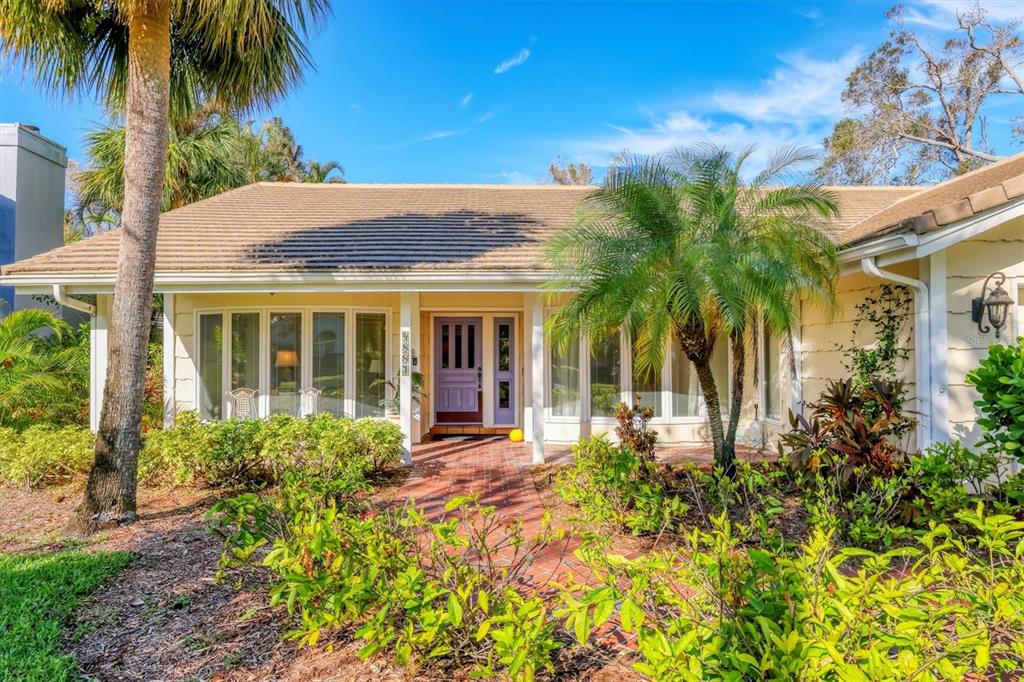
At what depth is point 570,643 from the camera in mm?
3246

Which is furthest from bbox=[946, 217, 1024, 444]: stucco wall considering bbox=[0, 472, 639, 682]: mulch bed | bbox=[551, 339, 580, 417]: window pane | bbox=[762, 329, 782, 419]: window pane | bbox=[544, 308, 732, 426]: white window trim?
bbox=[0, 472, 639, 682]: mulch bed

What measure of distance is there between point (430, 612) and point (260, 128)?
24.1m

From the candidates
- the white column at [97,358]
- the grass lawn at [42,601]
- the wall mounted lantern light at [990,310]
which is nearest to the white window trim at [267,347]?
the white column at [97,358]

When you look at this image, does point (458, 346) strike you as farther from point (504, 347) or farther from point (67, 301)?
point (67, 301)

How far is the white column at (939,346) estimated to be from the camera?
19.5 ft

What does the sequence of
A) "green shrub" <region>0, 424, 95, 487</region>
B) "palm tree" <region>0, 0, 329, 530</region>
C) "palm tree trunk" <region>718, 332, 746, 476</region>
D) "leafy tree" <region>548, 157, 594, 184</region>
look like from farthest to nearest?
"leafy tree" <region>548, 157, 594, 184</region>, "green shrub" <region>0, 424, 95, 487</region>, "palm tree trunk" <region>718, 332, 746, 476</region>, "palm tree" <region>0, 0, 329, 530</region>

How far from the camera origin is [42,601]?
12.6 feet

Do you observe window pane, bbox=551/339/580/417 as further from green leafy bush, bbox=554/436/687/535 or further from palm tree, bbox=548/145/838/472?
green leafy bush, bbox=554/436/687/535

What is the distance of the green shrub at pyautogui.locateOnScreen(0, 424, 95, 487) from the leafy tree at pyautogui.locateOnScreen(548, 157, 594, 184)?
24629 mm

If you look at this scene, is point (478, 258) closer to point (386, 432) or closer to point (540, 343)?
point (540, 343)

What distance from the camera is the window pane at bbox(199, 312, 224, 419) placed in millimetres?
9250

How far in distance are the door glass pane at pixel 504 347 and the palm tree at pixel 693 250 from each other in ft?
15.8

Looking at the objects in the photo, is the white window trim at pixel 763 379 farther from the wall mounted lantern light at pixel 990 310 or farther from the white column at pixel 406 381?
the white column at pixel 406 381

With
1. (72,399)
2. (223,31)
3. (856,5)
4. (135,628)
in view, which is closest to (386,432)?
(135,628)
